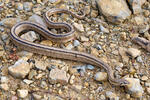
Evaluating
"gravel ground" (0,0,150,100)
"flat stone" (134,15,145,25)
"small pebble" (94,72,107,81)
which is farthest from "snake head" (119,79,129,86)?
"flat stone" (134,15,145,25)

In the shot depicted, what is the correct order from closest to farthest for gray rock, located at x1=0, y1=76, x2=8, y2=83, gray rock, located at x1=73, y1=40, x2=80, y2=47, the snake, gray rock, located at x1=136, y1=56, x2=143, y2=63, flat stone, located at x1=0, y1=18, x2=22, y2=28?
gray rock, located at x1=0, y1=76, x2=8, y2=83 → the snake → gray rock, located at x1=136, y1=56, x2=143, y2=63 → gray rock, located at x1=73, y1=40, x2=80, y2=47 → flat stone, located at x1=0, y1=18, x2=22, y2=28

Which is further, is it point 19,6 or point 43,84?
point 19,6

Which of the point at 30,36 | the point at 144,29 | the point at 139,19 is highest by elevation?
the point at 139,19

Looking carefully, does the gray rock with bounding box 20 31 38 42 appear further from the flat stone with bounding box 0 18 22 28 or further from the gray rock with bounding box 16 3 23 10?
the gray rock with bounding box 16 3 23 10

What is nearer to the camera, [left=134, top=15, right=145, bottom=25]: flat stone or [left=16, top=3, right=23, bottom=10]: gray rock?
[left=134, top=15, right=145, bottom=25]: flat stone

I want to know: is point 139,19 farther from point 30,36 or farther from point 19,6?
point 19,6

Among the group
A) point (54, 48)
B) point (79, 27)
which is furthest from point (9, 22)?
point (79, 27)

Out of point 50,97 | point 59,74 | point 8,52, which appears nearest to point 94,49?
point 59,74

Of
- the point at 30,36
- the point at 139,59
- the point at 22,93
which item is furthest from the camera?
the point at 30,36
